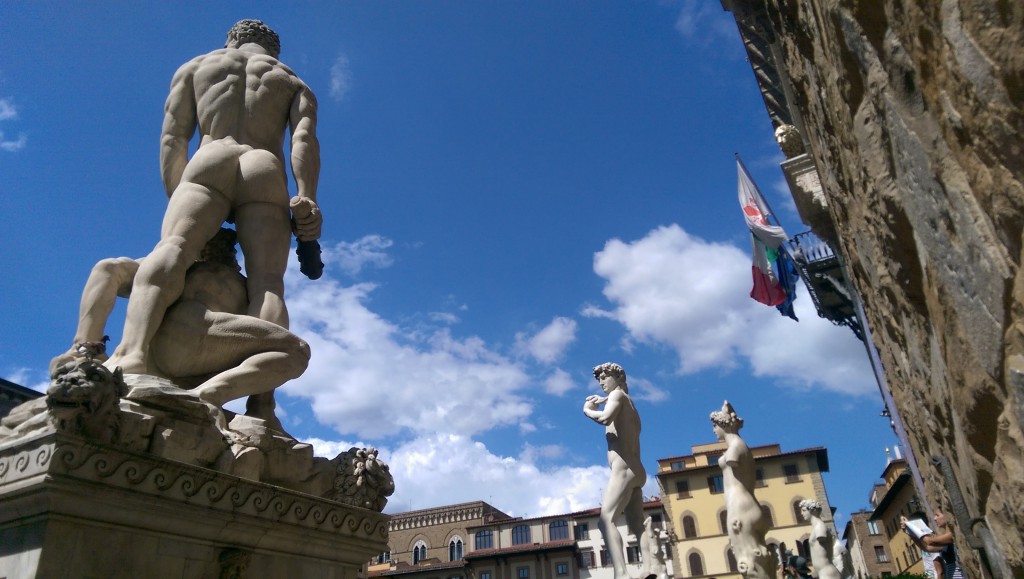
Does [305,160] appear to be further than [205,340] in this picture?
Yes

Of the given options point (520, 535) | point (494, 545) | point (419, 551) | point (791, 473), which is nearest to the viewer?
point (791, 473)

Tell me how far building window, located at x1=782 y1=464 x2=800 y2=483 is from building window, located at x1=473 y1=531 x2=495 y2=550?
82.9 ft

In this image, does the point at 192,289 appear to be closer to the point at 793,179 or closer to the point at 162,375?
the point at 162,375

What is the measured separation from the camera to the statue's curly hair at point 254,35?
5.98 meters

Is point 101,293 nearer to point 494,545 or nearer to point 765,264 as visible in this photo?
point 765,264

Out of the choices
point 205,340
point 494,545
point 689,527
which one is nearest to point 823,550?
point 205,340

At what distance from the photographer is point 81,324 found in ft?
14.1

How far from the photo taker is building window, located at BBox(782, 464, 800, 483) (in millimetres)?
52375

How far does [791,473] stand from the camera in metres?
52.7

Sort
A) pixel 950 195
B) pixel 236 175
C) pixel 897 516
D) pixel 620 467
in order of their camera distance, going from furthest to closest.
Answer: pixel 897 516 → pixel 620 467 → pixel 236 175 → pixel 950 195

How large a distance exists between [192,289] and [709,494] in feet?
176

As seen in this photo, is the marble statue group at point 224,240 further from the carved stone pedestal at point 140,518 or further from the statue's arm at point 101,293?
the carved stone pedestal at point 140,518

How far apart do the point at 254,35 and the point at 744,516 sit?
7.43 meters

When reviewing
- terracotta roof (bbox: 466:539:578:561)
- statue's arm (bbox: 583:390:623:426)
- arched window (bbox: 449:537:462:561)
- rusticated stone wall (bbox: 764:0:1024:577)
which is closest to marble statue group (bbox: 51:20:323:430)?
rusticated stone wall (bbox: 764:0:1024:577)
